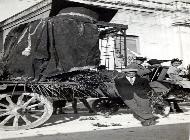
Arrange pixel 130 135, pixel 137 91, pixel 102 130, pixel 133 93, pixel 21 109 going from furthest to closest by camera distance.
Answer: pixel 137 91
pixel 133 93
pixel 21 109
pixel 102 130
pixel 130 135

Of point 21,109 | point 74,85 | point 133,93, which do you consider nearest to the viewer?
point 21,109

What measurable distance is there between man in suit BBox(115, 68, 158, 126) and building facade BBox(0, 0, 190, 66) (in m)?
8.57

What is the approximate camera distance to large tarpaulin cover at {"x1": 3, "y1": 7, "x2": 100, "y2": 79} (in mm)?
7188

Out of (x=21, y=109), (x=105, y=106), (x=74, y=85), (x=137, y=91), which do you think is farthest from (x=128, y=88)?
(x=21, y=109)

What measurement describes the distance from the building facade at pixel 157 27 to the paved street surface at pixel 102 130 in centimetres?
898

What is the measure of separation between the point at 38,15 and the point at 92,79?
30.4 feet

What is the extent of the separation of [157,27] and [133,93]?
10288 mm

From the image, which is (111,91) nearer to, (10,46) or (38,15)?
(10,46)

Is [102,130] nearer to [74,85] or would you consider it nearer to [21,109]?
[74,85]

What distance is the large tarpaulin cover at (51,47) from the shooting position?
23.6ft

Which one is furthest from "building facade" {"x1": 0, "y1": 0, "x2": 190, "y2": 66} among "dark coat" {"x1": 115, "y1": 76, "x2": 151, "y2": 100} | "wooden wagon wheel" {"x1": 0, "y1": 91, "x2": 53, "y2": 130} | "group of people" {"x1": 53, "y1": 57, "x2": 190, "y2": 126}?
"wooden wagon wheel" {"x1": 0, "y1": 91, "x2": 53, "y2": 130}

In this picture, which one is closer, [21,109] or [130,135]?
[130,135]

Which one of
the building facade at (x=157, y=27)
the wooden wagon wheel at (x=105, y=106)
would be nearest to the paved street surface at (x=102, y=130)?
the wooden wagon wheel at (x=105, y=106)

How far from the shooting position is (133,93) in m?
7.80
